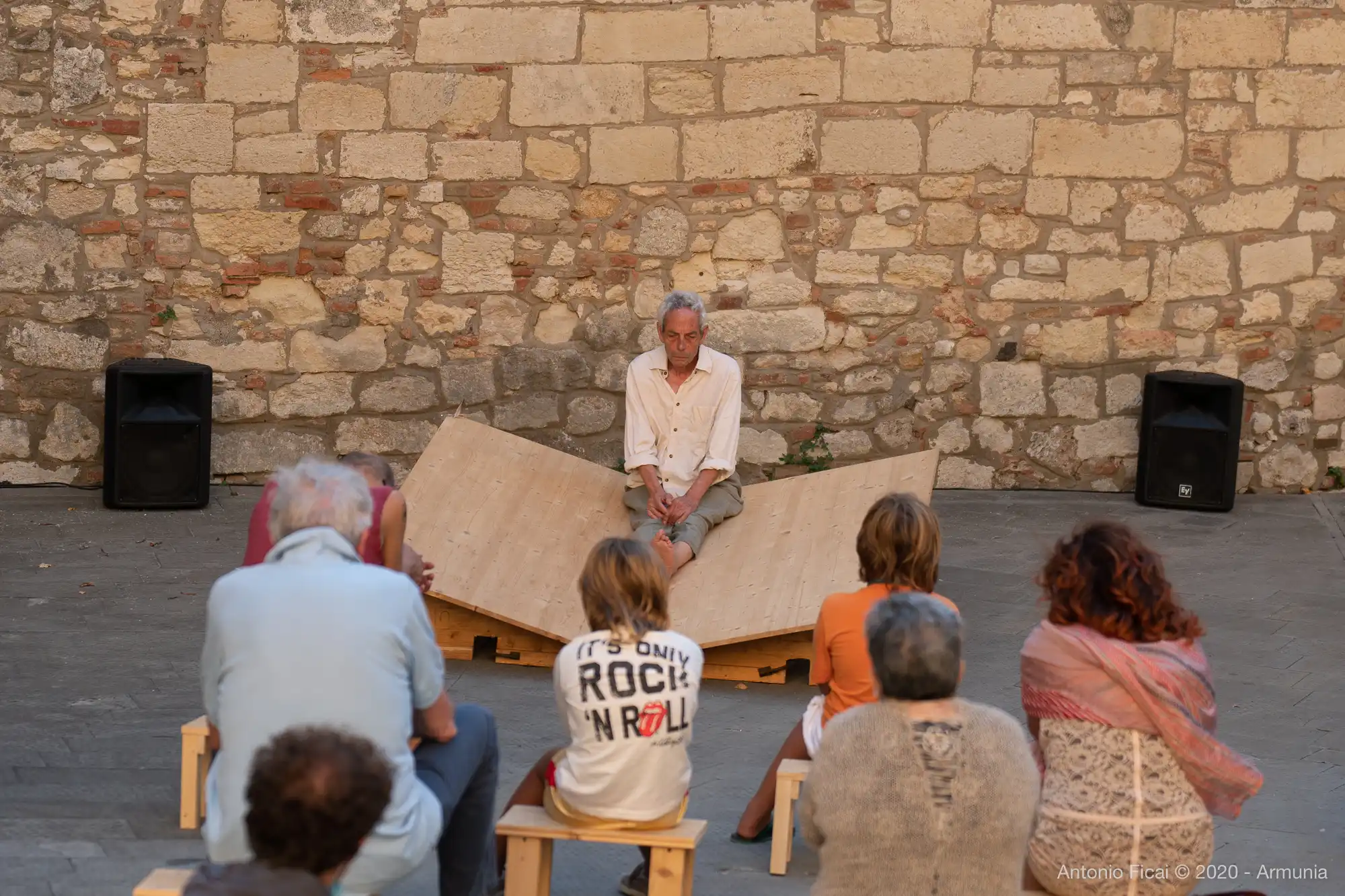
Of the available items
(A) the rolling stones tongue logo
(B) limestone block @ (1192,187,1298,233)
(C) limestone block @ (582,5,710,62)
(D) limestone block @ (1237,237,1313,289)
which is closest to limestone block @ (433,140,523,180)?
(C) limestone block @ (582,5,710,62)

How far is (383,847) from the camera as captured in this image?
3.03 meters

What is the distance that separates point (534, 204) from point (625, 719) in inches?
185

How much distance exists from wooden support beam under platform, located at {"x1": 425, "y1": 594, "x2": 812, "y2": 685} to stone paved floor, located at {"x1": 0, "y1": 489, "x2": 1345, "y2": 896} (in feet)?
0.23

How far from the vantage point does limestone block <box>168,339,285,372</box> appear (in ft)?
25.6

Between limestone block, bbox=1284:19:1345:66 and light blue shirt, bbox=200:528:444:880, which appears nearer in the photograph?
light blue shirt, bbox=200:528:444:880

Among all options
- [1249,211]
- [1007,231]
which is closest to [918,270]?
[1007,231]

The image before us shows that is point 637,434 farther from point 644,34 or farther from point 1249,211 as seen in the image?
point 1249,211

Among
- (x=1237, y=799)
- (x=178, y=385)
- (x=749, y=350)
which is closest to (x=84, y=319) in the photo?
(x=178, y=385)

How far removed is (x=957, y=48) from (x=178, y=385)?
383 cm

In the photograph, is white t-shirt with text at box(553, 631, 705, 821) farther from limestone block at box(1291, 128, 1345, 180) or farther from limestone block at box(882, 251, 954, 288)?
limestone block at box(1291, 128, 1345, 180)

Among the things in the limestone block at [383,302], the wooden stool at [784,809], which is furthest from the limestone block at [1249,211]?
the wooden stool at [784,809]

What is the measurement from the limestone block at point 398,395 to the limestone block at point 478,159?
3.12 feet

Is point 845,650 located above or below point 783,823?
above

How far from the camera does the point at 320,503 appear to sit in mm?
3197
